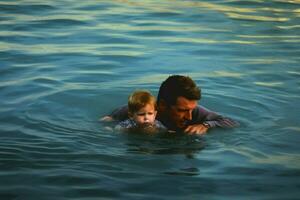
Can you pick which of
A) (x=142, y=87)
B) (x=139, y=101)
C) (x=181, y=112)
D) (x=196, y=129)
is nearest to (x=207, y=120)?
(x=196, y=129)

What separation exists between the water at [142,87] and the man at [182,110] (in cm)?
16

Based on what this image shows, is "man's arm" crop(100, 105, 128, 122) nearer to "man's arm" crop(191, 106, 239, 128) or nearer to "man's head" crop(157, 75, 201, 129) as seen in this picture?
"man's head" crop(157, 75, 201, 129)

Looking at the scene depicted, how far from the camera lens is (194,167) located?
6.71 m

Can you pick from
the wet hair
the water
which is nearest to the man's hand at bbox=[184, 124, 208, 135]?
the water

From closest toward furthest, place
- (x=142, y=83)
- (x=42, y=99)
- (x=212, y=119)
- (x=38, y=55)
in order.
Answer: (x=212, y=119), (x=42, y=99), (x=142, y=83), (x=38, y=55)

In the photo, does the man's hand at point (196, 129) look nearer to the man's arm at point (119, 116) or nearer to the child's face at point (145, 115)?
the child's face at point (145, 115)

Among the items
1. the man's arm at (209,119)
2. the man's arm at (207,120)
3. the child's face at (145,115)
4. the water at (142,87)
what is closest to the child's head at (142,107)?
the child's face at (145,115)

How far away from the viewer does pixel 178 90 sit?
293 inches

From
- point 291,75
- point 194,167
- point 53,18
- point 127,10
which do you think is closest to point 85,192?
point 194,167

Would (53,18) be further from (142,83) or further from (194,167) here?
(194,167)

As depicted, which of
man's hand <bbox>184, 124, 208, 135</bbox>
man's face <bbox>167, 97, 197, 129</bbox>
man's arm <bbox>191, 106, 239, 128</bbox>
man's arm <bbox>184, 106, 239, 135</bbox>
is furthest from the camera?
man's arm <bbox>191, 106, 239, 128</bbox>

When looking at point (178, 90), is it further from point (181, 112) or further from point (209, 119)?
point (209, 119)

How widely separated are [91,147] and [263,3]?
41.1 feet

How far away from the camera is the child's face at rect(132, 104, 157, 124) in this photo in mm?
7410
